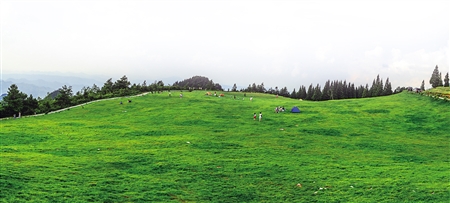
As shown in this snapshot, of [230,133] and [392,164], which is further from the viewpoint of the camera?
[230,133]

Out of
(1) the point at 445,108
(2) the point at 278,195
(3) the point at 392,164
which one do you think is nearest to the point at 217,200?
(2) the point at 278,195

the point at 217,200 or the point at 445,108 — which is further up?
the point at 445,108

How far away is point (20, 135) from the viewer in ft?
108

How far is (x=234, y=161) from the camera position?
23156 mm

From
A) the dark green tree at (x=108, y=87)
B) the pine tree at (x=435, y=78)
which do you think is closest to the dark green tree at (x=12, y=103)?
the dark green tree at (x=108, y=87)

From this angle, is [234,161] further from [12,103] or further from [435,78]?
[435,78]

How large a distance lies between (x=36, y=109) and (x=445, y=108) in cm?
8169

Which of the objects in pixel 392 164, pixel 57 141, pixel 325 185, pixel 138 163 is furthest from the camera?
pixel 57 141

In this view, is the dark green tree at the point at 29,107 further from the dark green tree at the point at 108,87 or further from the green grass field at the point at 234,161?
the green grass field at the point at 234,161

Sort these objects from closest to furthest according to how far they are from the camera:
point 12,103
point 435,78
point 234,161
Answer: point 234,161 < point 12,103 < point 435,78

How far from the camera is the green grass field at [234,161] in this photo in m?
15.9

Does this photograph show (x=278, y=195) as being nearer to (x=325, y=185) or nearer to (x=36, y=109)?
(x=325, y=185)

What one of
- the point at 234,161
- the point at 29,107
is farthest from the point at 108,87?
the point at 234,161

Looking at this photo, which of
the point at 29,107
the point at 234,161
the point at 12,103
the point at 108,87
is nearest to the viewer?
the point at 234,161
